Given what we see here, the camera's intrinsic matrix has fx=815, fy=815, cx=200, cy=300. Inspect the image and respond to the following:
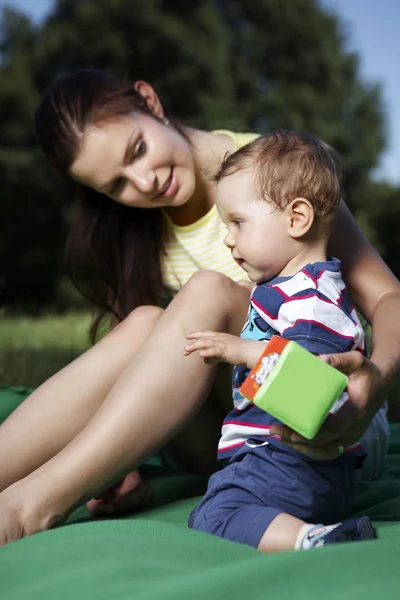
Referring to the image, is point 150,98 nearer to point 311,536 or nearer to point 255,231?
point 255,231

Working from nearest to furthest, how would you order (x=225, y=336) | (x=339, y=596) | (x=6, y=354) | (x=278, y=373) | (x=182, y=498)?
(x=339, y=596)
(x=278, y=373)
(x=225, y=336)
(x=182, y=498)
(x=6, y=354)

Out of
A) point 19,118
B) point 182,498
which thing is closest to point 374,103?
point 19,118

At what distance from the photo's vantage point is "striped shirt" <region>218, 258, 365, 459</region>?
1.25 m

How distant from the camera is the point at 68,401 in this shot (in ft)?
5.42

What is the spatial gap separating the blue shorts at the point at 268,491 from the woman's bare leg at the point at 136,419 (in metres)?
0.15

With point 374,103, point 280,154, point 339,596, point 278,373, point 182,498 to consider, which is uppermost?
point 374,103

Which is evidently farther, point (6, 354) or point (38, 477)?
point (6, 354)

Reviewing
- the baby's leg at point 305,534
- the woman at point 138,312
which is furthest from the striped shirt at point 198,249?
the baby's leg at point 305,534

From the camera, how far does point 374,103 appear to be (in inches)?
572

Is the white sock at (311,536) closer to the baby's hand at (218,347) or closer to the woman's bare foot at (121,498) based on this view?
the baby's hand at (218,347)

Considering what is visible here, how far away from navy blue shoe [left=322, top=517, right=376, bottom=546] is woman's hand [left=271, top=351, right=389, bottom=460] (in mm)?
107

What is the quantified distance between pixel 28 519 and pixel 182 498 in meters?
0.47

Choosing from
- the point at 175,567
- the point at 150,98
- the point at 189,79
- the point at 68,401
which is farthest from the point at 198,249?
the point at 189,79

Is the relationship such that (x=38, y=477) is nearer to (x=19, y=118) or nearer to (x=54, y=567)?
(x=54, y=567)
